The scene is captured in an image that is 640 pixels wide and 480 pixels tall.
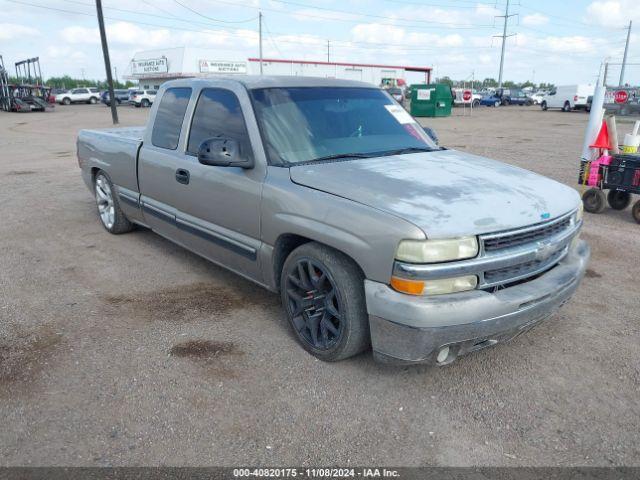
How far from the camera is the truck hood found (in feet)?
9.07

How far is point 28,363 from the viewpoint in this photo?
3355mm

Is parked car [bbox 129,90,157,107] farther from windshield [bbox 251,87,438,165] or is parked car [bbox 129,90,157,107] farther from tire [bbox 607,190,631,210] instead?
windshield [bbox 251,87,438,165]

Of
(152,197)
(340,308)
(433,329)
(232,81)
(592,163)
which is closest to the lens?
(433,329)

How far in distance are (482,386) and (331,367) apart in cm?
93

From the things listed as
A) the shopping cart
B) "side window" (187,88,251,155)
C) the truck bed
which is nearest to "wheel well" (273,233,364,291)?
"side window" (187,88,251,155)

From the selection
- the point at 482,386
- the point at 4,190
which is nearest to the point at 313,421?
the point at 482,386

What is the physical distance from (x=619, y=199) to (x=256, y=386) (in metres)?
6.63

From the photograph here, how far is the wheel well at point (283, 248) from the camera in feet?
11.3

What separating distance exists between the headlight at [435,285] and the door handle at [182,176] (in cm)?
225

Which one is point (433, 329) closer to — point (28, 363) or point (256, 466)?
point (256, 466)

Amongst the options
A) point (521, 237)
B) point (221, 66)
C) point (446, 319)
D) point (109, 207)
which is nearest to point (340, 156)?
point (521, 237)

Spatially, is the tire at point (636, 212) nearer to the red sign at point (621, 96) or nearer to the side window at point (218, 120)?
the side window at point (218, 120)

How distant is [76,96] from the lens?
5475cm

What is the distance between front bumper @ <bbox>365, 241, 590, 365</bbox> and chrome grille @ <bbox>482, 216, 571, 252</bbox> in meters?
0.26
